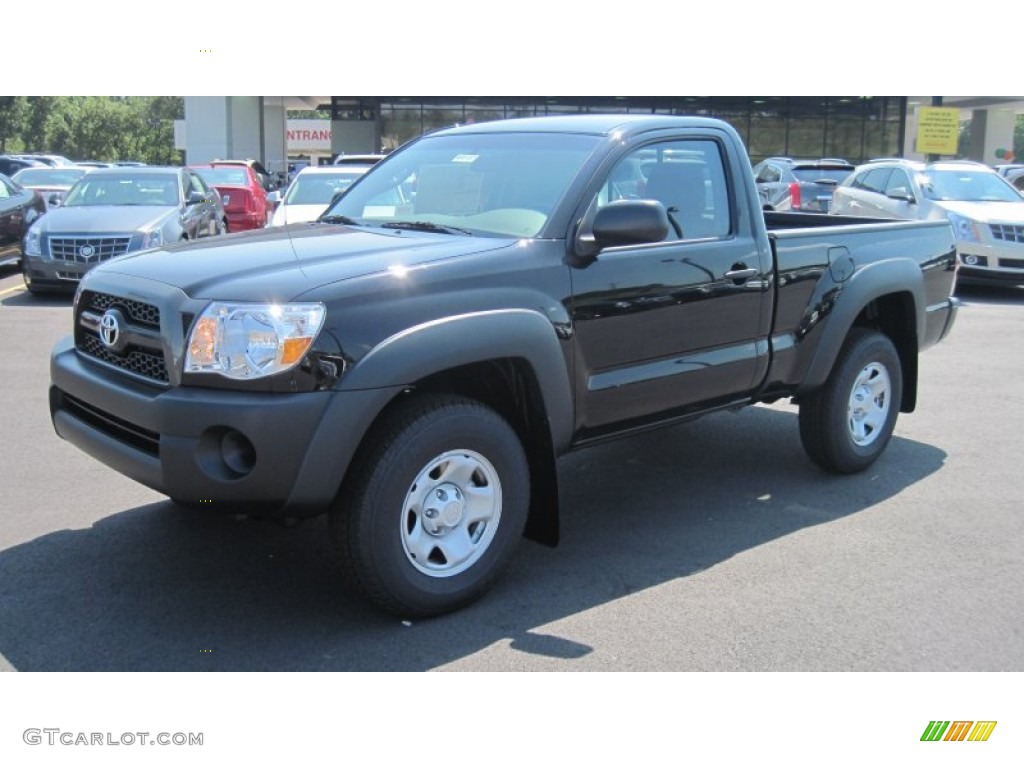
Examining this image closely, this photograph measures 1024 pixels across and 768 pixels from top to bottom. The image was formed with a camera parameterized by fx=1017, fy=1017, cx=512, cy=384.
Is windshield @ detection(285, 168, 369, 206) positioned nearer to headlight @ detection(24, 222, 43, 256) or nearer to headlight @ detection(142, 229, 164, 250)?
headlight @ detection(142, 229, 164, 250)

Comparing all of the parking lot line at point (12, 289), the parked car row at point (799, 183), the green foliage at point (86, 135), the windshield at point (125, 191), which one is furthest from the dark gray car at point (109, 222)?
the green foliage at point (86, 135)

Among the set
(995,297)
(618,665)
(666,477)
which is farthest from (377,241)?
(995,297)

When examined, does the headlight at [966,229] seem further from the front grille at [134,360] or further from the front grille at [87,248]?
the front grille at [134,360]

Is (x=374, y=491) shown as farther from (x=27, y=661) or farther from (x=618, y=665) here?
(x=27, y=661)

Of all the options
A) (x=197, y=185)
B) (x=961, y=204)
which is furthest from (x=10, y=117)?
(x=961, y=204)

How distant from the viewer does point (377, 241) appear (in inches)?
167

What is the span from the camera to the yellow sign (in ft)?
81.5

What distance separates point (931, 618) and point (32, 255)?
432 inches

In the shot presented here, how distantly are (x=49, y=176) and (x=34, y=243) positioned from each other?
38.1 ft

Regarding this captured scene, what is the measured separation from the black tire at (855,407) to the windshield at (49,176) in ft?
65.6

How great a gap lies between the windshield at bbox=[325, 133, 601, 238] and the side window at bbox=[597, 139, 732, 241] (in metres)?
0.27

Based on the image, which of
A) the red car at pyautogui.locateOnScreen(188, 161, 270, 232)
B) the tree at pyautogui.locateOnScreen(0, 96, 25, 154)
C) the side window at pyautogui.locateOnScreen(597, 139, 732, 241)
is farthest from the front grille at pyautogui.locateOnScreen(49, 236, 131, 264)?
the tree at pyautogui.locateOnScreen(0, 96, 25, 154)
